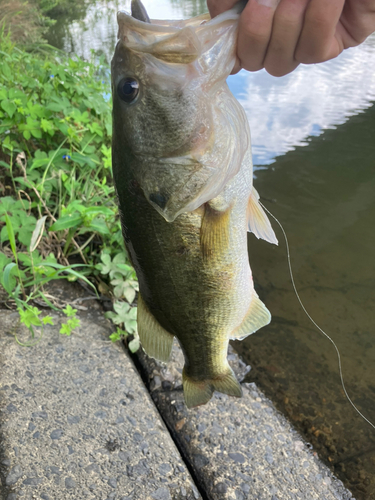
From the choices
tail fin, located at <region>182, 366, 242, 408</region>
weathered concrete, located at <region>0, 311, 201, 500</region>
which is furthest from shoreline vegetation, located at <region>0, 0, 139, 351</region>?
tail fin, located at <region>182, 366, 242, 408</region>

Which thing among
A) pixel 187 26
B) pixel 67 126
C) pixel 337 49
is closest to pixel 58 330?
pixel 67 126

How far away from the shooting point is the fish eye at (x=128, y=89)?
1224mm

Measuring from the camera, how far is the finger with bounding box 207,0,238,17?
1198mm

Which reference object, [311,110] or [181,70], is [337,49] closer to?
[181,70]

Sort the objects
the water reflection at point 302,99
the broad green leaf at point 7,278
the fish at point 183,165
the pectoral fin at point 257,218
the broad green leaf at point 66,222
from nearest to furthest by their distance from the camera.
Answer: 1. the fish at point 183,165
2. the pectoral fin at point 257,218
3. the broad green leaf at point 7,278
4. the broad green leaf at point 66,222
5. the water reflection at point 302,99

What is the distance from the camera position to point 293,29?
1.12m

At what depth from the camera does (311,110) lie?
253 inches

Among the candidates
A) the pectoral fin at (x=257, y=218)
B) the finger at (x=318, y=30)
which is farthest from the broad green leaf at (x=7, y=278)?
the finger at (x=318, y=30)

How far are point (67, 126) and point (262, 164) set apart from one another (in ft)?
9.71

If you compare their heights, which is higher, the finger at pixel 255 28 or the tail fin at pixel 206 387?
the finger at pixel 255 28

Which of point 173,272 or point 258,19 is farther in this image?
point 173,272

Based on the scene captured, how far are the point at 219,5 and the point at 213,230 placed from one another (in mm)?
693

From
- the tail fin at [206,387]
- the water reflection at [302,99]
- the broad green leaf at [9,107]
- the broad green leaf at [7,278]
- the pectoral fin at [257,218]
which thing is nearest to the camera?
the pectoral fin at [257,218]

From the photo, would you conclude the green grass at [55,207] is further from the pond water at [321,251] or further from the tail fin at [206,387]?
the pond water at [321,251]
